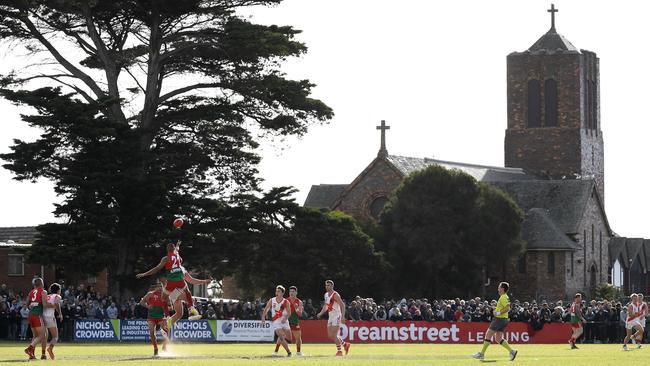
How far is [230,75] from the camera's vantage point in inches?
2601

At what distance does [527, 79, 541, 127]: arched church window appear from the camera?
124188mm

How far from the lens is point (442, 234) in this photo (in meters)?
90.9

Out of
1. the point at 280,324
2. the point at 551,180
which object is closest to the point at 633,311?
the point at 280,324

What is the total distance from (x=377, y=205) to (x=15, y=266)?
2808 centimetres

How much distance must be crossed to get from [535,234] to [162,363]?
7464 cm

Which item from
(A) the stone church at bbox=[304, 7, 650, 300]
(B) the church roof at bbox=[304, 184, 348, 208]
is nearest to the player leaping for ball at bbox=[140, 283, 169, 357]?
(A) the stone church at bbox=[304, 7, 650, 300]

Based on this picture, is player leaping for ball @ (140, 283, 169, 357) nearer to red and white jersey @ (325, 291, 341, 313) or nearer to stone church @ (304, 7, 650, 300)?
red and white jersey @ (325, 291, 341, 313)

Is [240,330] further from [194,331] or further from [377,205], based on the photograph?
[377,205]

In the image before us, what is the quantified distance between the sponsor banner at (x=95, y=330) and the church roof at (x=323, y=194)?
56811 millimetres

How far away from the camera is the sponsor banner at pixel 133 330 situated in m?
54.5

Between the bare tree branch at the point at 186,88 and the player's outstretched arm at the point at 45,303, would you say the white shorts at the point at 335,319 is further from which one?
the bare tree branch at the point at 186,88

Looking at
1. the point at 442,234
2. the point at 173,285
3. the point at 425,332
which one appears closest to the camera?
the point at 173,285

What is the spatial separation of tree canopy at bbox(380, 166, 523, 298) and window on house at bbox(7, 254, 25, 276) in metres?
20.9

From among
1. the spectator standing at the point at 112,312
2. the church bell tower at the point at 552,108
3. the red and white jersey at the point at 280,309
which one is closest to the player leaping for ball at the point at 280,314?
the red and white jersey at the point at 280,309
